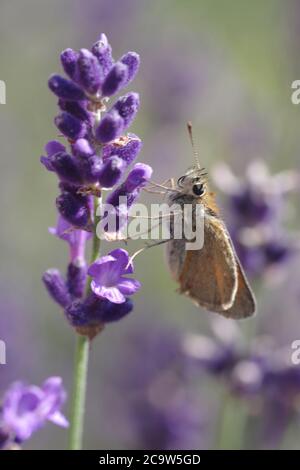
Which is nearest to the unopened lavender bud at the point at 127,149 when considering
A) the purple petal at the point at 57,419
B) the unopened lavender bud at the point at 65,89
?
the unopened lavender bud at the point at 65,89

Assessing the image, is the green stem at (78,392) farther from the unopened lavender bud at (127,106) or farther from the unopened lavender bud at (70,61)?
the unopened lavender bud at (70,61)

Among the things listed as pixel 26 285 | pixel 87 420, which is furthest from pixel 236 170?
pixel 87 420

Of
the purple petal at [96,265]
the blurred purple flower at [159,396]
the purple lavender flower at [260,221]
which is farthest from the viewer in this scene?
the blurred purple flower at [159,396]

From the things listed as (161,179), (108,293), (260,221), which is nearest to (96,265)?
(108,293)

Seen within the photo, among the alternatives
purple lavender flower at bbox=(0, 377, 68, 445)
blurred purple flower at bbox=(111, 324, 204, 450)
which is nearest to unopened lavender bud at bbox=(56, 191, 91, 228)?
purple lavender flower at bbox=(0, 377, 68, 445)

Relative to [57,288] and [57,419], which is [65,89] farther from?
[57,419]

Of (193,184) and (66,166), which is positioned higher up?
(193,184)

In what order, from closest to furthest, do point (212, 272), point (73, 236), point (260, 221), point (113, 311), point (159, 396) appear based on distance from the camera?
point (113, 311) → point (73, 236) → point (212, 272) → point (260, 221) → point (159, 396)
